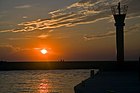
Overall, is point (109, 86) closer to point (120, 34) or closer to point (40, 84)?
point (120, 34)

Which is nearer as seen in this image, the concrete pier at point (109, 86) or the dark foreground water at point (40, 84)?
the concrete pier at point (109, 86)

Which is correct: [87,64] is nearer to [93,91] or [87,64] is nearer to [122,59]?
[122,59]

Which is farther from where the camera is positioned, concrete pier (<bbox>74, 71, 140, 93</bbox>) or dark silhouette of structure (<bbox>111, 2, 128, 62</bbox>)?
dark silhouette of structure (<bbox>111, 2, 128, 62</bbox>)

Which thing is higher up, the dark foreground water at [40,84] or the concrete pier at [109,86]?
the concrete pier at [109,86]

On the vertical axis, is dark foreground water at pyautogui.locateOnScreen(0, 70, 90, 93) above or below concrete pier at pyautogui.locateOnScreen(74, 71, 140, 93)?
below

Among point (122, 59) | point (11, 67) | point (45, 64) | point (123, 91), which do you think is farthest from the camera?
point (45, 64)

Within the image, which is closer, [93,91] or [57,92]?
[93,91]

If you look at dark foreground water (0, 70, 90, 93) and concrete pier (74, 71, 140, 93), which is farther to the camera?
dark foreground water (0, 70, 90, 93)

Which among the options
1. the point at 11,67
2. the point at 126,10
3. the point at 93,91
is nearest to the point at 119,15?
the point at 126,10

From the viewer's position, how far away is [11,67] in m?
140

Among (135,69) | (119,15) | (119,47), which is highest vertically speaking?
(119,15)

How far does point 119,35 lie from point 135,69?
16.7ft

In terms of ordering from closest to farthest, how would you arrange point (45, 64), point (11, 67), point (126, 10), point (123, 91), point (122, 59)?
1. point (123, 91)
2. point (122, 59)
3. point (126, 10)
4. point (11, 67)
5. point (45, 64)

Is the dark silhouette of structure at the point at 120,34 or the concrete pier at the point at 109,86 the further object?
the dark silhouette of structure at the point at 120,34
